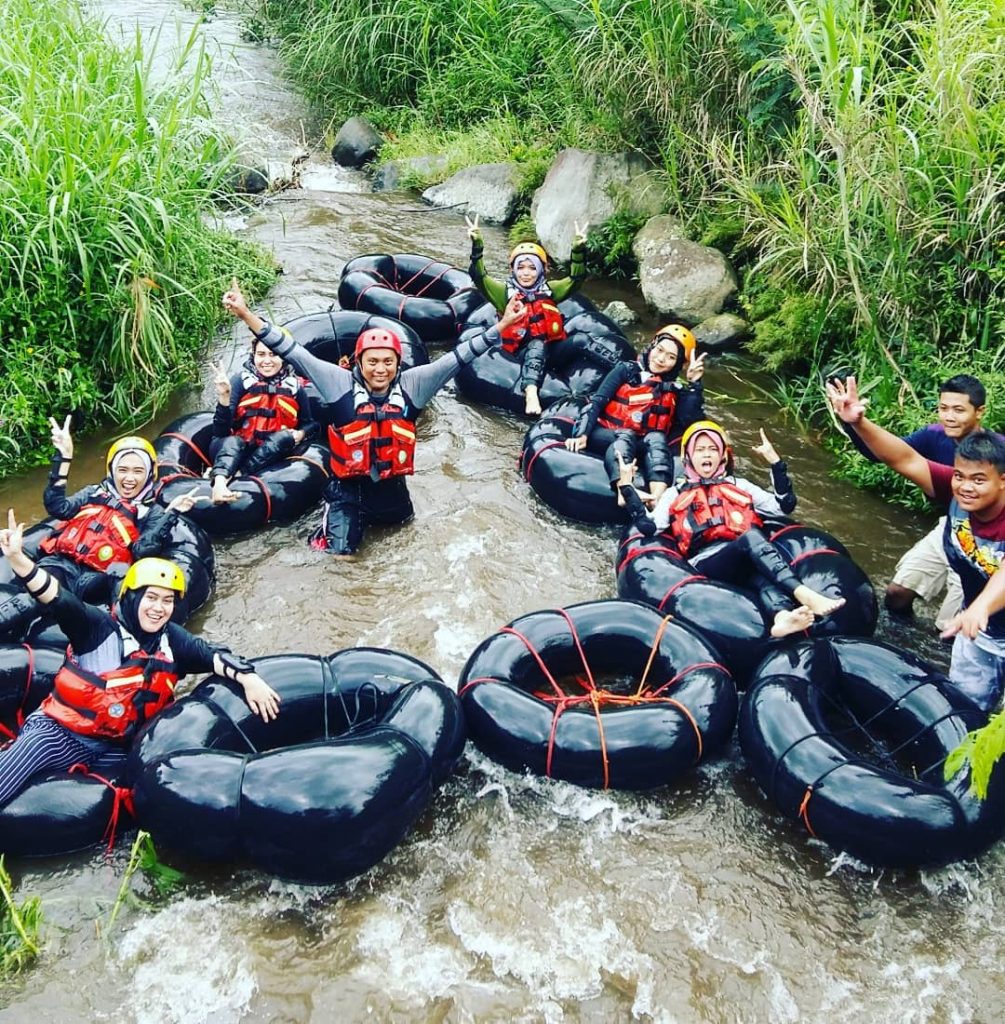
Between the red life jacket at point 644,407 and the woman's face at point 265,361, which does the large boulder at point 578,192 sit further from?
the woman's face at point 265,361

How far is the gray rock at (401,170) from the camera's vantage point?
1219cm

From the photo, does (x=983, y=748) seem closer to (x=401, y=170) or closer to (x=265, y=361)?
(x=265, y=361)

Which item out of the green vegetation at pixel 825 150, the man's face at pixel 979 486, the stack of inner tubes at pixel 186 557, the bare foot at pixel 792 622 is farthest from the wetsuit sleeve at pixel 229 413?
the man's face at pixel 979 486

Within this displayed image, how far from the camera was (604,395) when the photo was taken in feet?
22.1

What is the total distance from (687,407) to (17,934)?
15.8ft

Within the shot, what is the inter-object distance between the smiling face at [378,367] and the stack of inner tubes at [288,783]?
207 cm

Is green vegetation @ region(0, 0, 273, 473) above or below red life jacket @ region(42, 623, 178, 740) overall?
above

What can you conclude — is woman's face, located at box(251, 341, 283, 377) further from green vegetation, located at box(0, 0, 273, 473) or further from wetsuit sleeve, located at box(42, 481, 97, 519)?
wetsuit sleeve, located at box(42, 481, 97, 519)

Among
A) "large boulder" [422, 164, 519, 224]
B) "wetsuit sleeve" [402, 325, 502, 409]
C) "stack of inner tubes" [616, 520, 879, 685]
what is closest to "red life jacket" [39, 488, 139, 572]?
"wetsuit sleeve" [402, 325, 502, 409]

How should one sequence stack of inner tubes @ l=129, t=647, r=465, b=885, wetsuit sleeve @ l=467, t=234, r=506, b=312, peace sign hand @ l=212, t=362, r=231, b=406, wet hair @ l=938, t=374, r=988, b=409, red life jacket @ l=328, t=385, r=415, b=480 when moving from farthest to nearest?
wetsuit sleeve @ l=467, t=234, r=506, b=312
peace sign hand @ l=212, t=362, r=231, b=406
red life jacket @ l=328, t=385, r=415, b=480
wet hair @ l=938, t=374, r=988, b=409
stack of inner tubes @ l=129, t=647, r=465, b=885

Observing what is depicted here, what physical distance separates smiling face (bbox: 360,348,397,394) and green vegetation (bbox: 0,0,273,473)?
1.98m

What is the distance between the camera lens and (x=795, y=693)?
4.42 meters

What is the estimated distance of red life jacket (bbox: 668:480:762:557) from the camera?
17.8ft

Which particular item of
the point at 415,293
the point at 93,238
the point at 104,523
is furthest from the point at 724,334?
the point at 104,523
